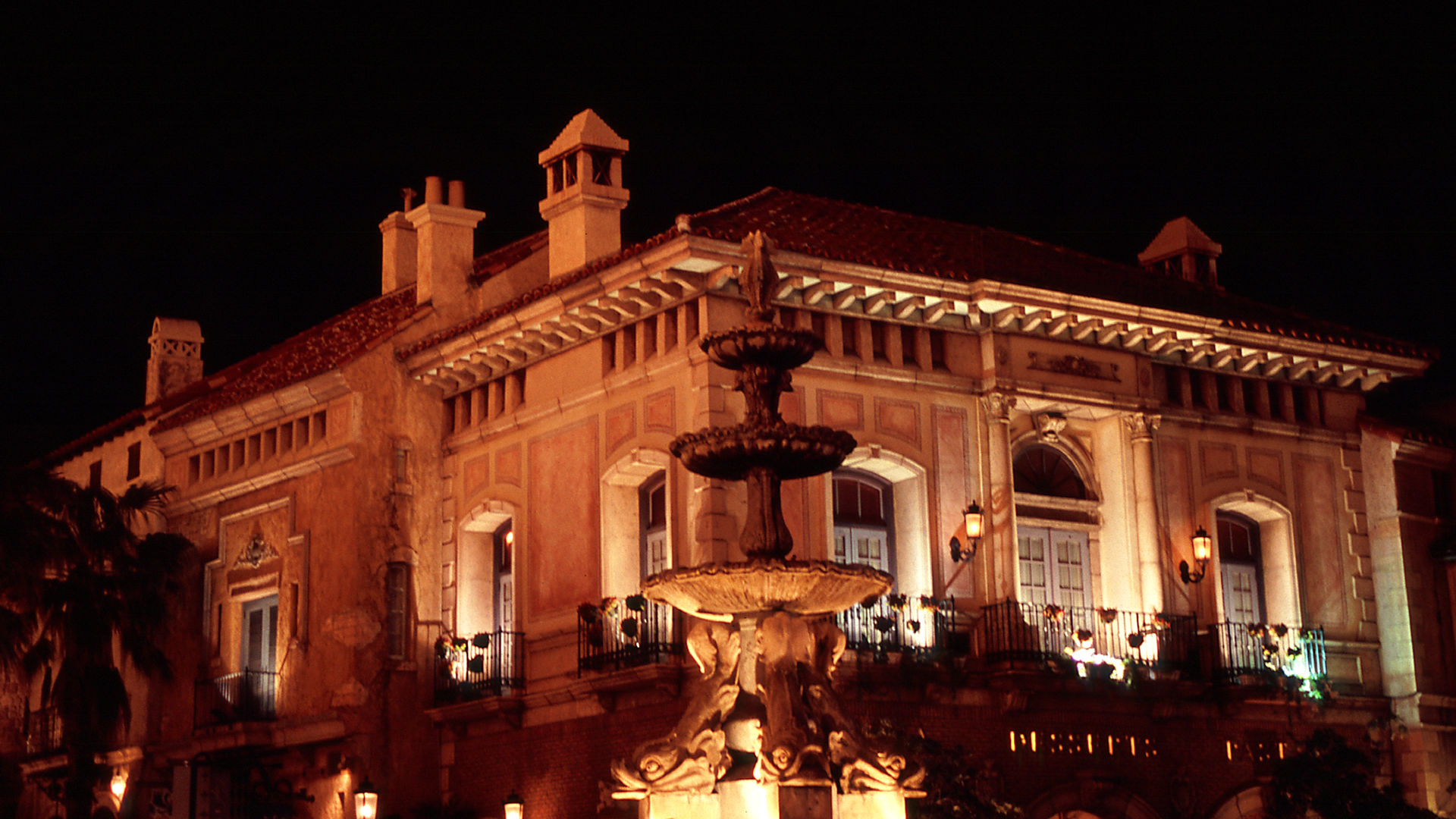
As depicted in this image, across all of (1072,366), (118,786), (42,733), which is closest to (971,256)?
(1072,366)

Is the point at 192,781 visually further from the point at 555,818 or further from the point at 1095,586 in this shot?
the point at 1095,586

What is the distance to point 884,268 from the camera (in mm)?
26672

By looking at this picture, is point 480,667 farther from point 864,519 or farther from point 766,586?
point 766,586

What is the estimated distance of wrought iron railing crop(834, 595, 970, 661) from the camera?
25.7m

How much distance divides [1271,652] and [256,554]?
1498cm

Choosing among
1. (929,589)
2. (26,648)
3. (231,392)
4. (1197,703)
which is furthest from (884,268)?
(26,648)

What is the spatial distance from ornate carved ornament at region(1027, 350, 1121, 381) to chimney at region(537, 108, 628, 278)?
5.83 meters

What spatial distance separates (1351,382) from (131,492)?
724 inches

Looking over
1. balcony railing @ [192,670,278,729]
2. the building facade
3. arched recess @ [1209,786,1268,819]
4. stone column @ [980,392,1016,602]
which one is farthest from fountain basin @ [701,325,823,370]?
balcony railing @ [192,670,278,729]

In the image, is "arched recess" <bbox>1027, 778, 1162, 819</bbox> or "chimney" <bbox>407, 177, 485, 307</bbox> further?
"chimney" <bbox>407, 177, 485, 307</bbox>

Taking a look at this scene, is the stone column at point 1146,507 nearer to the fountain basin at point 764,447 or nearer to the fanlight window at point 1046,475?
the fanlight window at point 1046,475

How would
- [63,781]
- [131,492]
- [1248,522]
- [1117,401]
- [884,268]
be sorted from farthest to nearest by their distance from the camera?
[63,781] → [131,492] → [1248,522] → [1117,401] → [884,268]

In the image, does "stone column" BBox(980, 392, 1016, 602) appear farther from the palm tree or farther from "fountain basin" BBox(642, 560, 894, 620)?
the palm tree

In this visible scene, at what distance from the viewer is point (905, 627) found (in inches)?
1032
